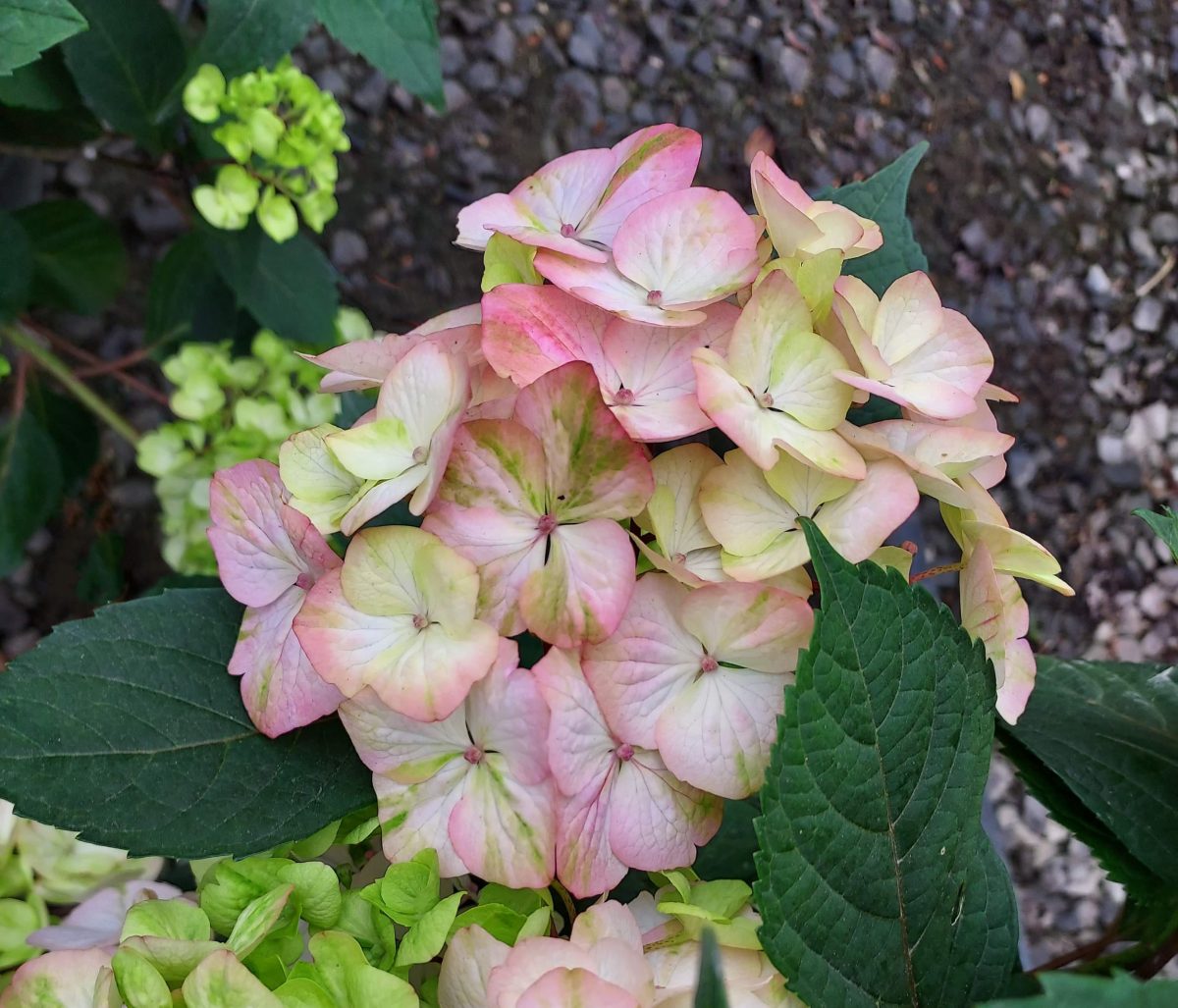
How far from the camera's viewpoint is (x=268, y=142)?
851 mm

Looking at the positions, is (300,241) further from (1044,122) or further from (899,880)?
(1044,122)

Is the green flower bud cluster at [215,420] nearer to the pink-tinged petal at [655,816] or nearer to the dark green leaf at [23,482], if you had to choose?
the dark green leaf at [23,482]

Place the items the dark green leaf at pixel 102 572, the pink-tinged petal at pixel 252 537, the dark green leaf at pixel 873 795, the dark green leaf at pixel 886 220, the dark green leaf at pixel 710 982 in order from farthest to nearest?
the dark green leaf at pixel 102 572, the dark green leaf at pixel 886 220, the pink-tinged petal at pixel 252 537, the dark green leaf at pixel 873 795, the dark green leaf at pixel 710 982

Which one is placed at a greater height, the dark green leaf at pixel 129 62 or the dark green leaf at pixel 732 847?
the dark green leaf at pixel 129 62

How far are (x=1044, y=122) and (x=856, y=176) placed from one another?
406 millimetres

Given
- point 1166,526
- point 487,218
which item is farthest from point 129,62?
point 1166,526

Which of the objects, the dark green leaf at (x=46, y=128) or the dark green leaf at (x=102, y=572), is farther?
the dark green leaf at (x=102, y=572)

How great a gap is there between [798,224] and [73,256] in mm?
957

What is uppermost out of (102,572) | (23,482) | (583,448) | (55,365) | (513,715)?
(583,448)

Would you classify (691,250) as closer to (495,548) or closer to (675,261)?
(675,261)

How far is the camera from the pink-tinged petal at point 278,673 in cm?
50

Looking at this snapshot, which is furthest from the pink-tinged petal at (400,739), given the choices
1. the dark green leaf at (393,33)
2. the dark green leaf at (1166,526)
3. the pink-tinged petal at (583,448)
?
the dark green leaf at (393,33)

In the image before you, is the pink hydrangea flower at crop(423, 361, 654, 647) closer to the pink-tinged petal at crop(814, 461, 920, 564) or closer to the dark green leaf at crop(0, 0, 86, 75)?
the pink-tinged petal at crop(814, 461, 920, 564)

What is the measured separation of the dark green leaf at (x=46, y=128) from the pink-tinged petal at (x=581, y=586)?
794mm
